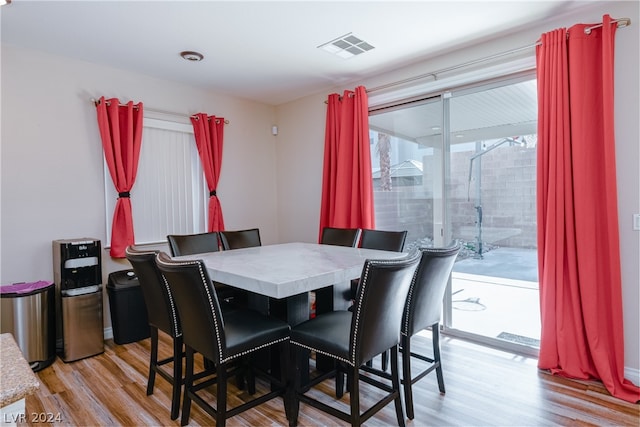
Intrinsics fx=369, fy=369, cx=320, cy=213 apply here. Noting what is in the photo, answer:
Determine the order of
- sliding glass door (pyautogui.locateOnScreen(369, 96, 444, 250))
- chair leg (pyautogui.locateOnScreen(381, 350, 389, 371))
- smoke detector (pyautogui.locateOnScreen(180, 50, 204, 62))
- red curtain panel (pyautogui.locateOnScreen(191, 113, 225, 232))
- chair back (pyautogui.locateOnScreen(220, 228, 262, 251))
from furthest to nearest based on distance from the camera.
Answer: red curtain panel (pyautogui.locateOnScreen(191, 113, 225, 232)), sliding glass door (pyautogui.locateOnScreen(369, 96, 444, 250)), chair back (pyautogui.locateOnScreen(220, 228, 262, 251)), smoke detector (pyautogui.locateOnScreen(180, 50, 204, 62)), chair leg (pyautogui.locateOnScreen(381, 350, 389, 371))

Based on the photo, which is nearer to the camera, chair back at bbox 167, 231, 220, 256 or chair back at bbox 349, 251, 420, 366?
chair back at bbox 349, 251, 420, 366

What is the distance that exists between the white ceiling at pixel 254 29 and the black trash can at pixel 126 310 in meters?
2.00

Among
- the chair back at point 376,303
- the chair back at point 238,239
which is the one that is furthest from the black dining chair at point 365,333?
the chair back at point 238,239

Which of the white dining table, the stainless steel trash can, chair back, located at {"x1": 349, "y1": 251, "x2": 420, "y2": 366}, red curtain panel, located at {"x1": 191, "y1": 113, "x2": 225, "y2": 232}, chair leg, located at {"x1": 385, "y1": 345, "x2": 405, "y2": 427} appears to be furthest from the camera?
red curtain panel, located at {"x1": 191, "y1": 113, "x2": 225, "y2": 232}

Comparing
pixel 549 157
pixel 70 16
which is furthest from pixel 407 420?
pixel 70 16

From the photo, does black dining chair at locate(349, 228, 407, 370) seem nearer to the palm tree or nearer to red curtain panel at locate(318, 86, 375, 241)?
red curtain panel at locate(318, 86, 375, 241)

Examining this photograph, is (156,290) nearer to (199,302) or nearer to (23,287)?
(199,302)

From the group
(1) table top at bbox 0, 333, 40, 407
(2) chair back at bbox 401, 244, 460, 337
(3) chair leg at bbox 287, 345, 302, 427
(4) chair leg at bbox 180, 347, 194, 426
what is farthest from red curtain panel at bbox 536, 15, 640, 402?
(1) table top at bbox 0, 333, 40, 407

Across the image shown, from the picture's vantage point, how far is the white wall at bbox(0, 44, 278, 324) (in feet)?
9.71

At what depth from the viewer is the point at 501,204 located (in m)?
3.11

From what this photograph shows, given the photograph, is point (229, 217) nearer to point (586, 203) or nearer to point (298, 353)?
point (298, 353)

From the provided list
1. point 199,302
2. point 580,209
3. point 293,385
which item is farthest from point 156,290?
point 580,209

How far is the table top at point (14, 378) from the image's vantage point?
2.12 ft

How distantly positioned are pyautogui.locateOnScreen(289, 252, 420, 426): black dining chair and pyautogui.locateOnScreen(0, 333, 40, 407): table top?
1.22 m
